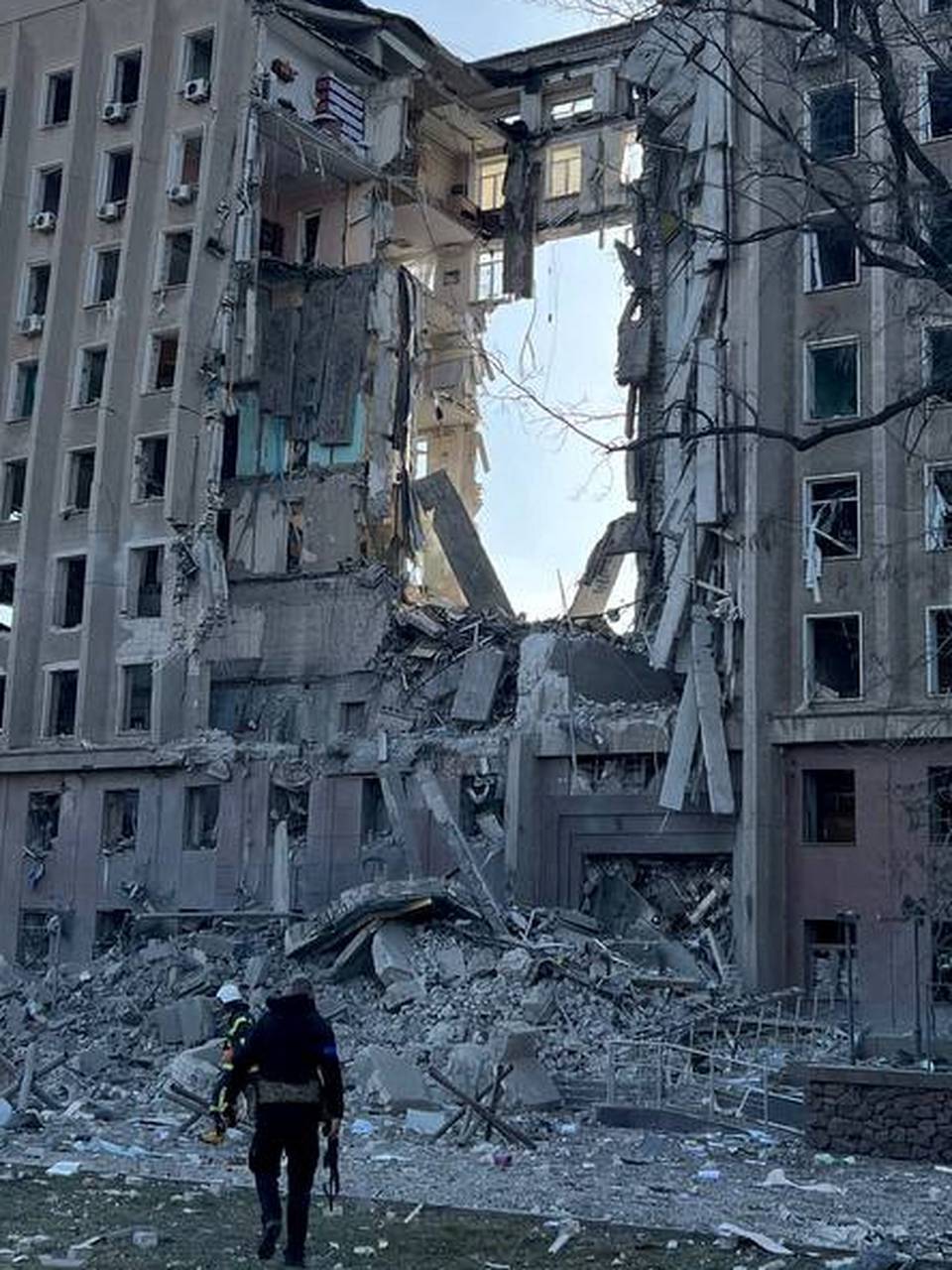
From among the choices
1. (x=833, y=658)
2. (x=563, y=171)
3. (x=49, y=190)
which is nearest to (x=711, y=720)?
(x=833, y=658)

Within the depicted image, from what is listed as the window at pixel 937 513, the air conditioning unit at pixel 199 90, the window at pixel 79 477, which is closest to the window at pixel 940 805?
the window at pixel 937 513

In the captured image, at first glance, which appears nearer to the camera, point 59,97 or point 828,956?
point 828,956

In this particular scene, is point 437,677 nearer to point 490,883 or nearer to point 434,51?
point 490,883

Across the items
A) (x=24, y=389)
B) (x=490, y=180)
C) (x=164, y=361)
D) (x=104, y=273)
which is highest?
(x=490, y=180)

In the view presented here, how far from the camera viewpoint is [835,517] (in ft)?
99.8

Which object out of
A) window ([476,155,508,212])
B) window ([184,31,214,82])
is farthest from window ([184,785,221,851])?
window ([476,155,508,212])

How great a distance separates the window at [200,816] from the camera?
119ft

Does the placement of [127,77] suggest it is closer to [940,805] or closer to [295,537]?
[295,537]

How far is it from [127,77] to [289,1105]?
3722 cm

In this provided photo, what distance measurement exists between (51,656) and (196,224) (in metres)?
10.9

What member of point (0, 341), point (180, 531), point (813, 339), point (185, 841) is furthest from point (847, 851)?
point (0, 341)

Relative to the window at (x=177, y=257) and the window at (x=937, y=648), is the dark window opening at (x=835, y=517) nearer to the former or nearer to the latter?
the window at (x=937, y=648)

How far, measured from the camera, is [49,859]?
38031 millimetres

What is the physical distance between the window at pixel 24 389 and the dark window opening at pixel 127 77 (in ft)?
23.5
